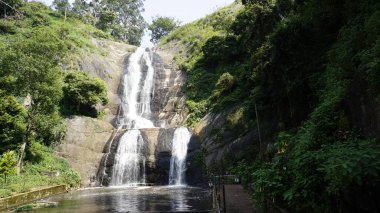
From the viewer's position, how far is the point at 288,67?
13.7m

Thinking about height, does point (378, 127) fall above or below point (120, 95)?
below

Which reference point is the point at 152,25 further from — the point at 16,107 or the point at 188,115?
the point at 16,107

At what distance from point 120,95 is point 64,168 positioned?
15.8 metres

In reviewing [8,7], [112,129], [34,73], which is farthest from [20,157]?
[8,7]

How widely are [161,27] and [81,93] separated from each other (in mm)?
52388

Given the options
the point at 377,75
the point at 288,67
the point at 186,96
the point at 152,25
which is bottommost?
the point at 377,75

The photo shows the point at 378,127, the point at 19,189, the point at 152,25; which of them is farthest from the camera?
the point at 152,25

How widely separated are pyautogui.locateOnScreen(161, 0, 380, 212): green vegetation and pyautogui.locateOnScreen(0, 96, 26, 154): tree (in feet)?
50.9

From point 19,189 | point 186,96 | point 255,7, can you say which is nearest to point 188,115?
point 186,96

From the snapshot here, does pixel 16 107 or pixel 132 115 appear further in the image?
pixel 132 115

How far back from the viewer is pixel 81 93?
33000 millimetres

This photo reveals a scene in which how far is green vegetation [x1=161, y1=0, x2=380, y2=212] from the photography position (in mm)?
4886

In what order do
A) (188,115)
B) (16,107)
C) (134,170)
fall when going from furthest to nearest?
(188,115) → (134,170) → (16,107)

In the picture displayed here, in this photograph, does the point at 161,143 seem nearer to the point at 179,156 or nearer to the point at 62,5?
the point at 179,156
